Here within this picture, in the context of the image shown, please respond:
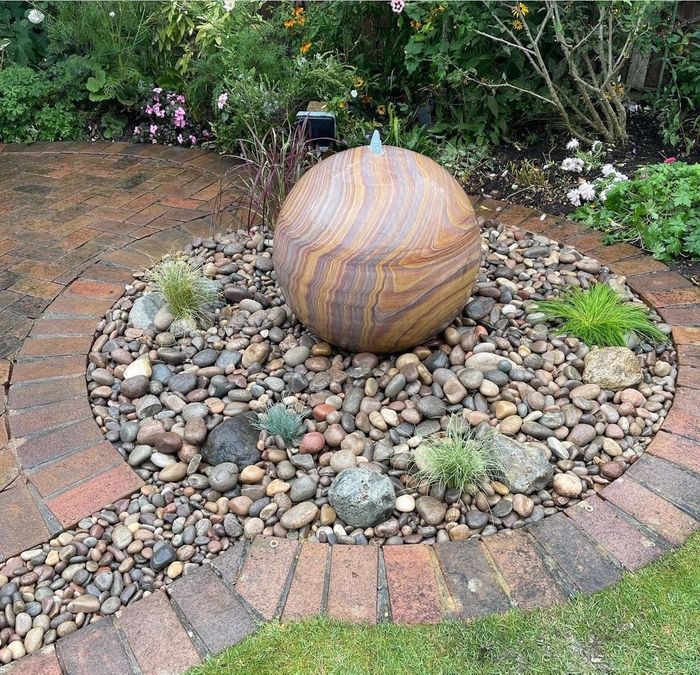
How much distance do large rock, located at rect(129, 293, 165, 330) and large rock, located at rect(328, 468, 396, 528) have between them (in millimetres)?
1406

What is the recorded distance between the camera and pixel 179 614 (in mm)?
1872

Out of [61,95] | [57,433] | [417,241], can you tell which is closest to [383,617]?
[417,241]

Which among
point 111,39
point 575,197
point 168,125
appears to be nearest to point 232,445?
point 575,197

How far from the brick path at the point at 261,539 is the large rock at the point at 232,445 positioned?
0.96 ft

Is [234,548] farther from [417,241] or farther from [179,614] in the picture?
[417,241]

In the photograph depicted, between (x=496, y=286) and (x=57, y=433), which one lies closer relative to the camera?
(x=57, y=433)

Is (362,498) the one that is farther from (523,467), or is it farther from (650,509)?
(650,509)

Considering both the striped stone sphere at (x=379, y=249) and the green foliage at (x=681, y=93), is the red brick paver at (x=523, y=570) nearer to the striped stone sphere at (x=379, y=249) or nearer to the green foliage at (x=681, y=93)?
the striped stone sphere at (x=379, y=249)

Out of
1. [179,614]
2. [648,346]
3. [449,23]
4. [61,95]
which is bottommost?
[179,614]

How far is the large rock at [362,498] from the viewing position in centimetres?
209

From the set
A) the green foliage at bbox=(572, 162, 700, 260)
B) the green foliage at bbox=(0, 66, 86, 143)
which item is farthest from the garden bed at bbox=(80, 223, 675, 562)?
the green foliage at bbox=(0, 66, 86, 143)

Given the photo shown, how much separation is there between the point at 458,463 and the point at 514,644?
22.4 inches

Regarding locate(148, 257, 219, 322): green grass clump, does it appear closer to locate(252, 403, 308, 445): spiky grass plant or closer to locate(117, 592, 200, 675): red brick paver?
locate(252, 403, 308, 445): spiky grass plant

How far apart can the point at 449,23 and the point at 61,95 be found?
3281 millimetres
